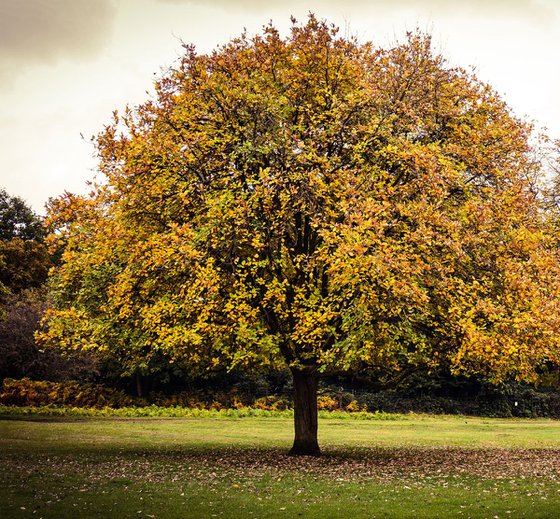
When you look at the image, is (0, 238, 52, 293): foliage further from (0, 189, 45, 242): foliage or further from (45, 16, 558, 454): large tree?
(45, 16, 558, 454): large tree

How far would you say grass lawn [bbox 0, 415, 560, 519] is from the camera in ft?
40.2

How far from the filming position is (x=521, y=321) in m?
15.7

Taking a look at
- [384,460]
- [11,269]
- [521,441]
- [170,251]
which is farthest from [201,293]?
[11,269]

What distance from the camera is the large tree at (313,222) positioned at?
16.8m

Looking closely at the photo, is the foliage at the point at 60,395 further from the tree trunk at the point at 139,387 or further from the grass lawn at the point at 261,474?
the grass lawn at the point at 261,474

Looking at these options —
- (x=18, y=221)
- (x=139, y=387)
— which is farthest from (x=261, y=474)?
(x=18, y=221)

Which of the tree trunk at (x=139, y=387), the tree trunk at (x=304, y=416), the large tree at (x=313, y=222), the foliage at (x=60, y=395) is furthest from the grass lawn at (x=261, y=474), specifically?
the tree trunk at (x=139, y=387)

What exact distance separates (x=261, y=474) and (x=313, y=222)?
704 cm

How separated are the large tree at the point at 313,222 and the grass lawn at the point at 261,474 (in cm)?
295

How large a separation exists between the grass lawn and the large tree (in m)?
2.95

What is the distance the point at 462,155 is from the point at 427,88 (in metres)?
2.67

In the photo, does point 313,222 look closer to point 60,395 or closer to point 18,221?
point 60,395

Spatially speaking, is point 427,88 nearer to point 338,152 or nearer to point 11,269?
point 338,152

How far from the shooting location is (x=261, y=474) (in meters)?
16.8
